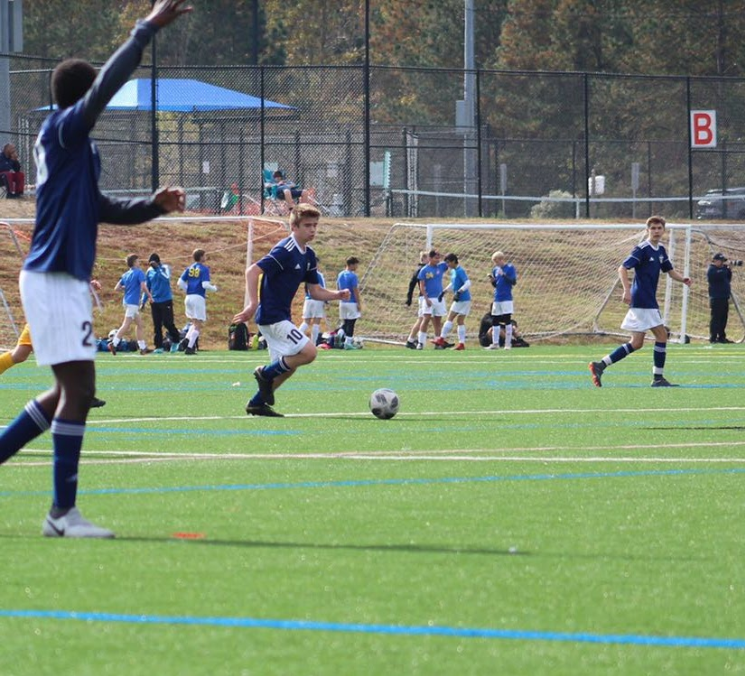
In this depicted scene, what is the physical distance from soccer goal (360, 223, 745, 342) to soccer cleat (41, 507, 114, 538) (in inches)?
1131

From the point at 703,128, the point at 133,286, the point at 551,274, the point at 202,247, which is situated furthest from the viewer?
the point at 703,128

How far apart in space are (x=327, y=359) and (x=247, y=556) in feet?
69.3

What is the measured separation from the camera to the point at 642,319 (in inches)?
778

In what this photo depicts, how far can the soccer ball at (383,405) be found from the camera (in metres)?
14.5

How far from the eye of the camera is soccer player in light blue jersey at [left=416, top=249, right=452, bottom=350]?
3384 cm

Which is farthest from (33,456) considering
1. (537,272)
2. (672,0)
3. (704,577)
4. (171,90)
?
(672,0)

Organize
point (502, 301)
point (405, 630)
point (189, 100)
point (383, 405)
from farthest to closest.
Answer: point (189, 100)
point (502, 301)
point (383, 405)
point (405, 630)

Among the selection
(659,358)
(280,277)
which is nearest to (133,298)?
(659,358)

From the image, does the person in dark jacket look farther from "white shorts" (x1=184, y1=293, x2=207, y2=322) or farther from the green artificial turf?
the green artificial turf

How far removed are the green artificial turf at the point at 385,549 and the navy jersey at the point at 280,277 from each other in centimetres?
100

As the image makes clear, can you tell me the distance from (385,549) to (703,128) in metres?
40.1

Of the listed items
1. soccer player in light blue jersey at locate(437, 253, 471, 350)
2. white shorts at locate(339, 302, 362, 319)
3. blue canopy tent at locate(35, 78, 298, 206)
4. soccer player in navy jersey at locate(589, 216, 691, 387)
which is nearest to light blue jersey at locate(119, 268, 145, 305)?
white shorts at locate(339, 302, 362, 319)

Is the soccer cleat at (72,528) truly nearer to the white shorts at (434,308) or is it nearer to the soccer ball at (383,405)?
the soccer ball at (383,405)

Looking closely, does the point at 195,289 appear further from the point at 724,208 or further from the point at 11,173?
the point at 724,208
